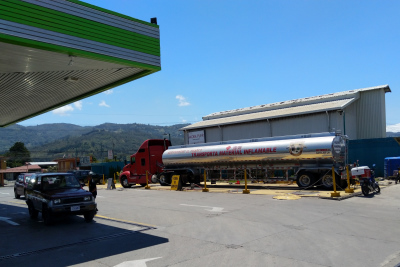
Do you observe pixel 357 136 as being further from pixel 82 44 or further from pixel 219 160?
pixel 82 44

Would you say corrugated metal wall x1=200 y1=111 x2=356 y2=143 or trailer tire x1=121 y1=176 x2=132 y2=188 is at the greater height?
corrugated metal wall x1=200 y1=111 x2=356 y2=143

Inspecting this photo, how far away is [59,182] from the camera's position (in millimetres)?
12383

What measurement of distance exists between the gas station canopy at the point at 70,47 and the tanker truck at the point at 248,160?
10.8 metres

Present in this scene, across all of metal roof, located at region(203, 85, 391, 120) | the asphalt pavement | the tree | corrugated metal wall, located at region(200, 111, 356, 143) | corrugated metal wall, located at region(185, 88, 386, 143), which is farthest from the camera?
the tree

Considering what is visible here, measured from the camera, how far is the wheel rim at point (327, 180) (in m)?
18.3

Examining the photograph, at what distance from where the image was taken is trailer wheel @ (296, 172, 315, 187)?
1895cm

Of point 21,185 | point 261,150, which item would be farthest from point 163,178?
point 21,185

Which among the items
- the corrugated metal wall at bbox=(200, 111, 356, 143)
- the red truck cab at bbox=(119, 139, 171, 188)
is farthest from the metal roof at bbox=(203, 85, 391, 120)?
the red truck cab at bbox=(119, 139, 171, 188)

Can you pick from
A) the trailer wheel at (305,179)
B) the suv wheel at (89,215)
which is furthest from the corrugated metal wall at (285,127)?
the suv wheel at (89,215)

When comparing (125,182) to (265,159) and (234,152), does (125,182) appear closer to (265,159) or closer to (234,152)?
(234,152)

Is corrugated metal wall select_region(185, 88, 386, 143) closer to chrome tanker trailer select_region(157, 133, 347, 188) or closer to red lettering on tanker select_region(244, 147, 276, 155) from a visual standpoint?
chrome tanker trailer select_region(157, 133, 347, 188)

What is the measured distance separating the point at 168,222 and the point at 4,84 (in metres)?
8.00

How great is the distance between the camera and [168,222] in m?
11.2

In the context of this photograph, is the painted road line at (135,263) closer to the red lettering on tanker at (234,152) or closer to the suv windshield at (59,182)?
the suv windshield at (59,182)
